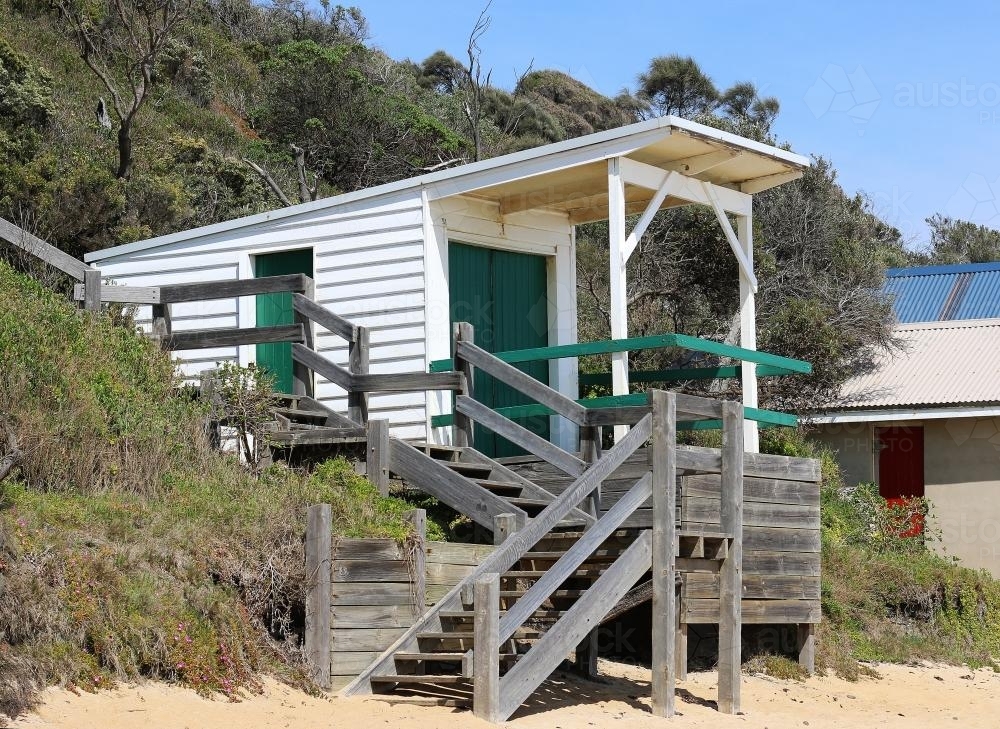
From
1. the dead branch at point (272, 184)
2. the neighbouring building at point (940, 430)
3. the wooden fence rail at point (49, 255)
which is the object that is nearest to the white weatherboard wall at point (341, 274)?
the wooden fence rail at point (49, 255)

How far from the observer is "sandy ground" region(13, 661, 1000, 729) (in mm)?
7426

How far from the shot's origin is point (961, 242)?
4119 centimetres

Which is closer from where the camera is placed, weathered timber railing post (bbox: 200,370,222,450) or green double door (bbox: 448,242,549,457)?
weathered timber railing post (bbox: 200,370,222,450)

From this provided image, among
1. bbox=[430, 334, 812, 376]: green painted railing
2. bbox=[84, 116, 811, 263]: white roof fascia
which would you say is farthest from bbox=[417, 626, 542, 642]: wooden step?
bbox=[84, 116, 811, 263]: white roof fascia

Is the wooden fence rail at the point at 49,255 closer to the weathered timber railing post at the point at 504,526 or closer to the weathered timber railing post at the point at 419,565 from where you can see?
the weathered timber railing post at the point at 419,565

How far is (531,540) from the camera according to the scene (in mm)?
9211

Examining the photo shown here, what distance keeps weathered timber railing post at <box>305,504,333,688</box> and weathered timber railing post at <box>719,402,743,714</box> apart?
3.44 meters

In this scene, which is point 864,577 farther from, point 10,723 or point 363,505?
point 10,723

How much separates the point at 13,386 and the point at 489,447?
546cm

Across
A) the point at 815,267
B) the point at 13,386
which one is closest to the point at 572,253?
the point at 13,386

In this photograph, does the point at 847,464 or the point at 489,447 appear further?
the point at 847,464

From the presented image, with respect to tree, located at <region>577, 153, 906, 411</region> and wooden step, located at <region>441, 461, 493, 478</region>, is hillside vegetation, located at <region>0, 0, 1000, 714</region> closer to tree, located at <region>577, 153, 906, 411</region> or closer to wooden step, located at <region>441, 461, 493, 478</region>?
tree, located at <region>577, 153, 906, 411</region>

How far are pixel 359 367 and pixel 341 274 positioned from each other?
8.10 feet

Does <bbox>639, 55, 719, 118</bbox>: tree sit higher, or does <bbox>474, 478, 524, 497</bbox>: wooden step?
<bbox>639, 55, 719, 118</bbox>: tree
